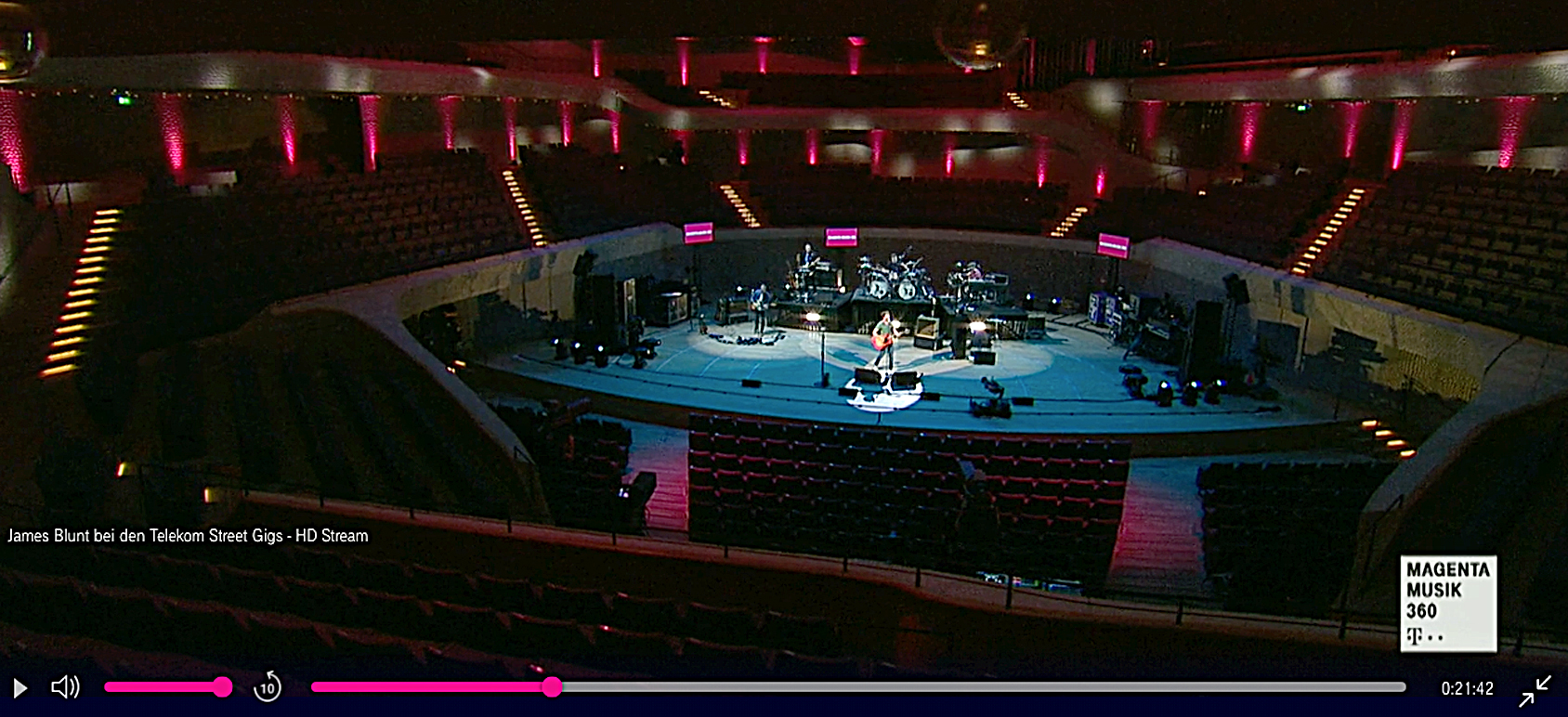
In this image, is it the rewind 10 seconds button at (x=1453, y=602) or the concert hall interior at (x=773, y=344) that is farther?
the concert hall interior at (x=773, y=344)

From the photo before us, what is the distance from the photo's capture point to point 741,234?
81.3ft

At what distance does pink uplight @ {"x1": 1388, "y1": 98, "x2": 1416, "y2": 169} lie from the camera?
20969 millimetres

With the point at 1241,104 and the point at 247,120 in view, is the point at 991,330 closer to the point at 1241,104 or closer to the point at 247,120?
the point at 1241,104

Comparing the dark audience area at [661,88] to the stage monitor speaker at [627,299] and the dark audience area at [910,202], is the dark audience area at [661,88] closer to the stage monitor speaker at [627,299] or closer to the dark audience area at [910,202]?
the dark audience area at [910,202]

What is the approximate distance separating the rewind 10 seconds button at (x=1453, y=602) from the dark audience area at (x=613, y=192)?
20019 mm

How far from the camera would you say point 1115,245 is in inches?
870

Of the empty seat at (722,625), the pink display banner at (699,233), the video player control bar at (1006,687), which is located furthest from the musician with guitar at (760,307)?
the video player control bar at (1006,687)

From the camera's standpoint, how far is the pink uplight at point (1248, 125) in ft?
80.2

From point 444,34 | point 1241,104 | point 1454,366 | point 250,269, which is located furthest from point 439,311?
point 1241,104

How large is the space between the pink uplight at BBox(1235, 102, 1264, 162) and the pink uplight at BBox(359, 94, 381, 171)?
20.3 meters

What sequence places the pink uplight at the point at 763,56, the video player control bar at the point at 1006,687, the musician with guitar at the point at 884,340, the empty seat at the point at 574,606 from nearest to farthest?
the video player control bar at the point at 1006,687 < the empty seat at the point at 574,606 < the musician with guitar at the point at 884,340 < the pink uplight at the point at 763,56

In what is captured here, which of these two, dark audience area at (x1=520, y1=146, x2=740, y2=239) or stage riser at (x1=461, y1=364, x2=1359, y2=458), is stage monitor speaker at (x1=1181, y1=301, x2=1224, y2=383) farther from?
dark audience area at (x1=520, y1=146, x2=740, y2=239)

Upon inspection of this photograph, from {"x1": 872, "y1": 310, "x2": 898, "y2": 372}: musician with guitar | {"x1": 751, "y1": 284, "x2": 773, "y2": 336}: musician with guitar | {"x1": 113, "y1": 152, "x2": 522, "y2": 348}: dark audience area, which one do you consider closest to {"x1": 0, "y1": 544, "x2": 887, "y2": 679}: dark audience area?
{"x1": 113, "y1": 152, "x2": 522, "y2": 348}: dark audience area

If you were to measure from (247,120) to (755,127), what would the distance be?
487 inches
